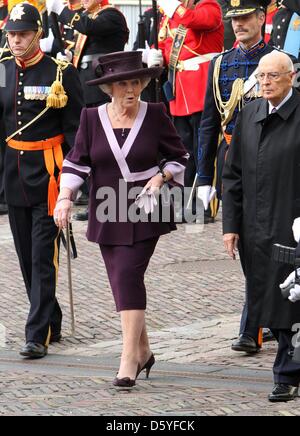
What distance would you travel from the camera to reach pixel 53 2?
1377cm

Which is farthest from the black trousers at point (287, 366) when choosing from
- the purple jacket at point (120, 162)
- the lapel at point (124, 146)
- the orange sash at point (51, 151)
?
the orange sash at point (51, 151)

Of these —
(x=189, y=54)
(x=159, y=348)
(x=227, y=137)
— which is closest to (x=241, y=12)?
(x=227, y=137)

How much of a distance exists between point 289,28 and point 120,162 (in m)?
3.77

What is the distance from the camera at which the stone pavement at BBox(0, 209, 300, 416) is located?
840 centimetres

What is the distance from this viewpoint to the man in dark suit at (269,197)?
843cm

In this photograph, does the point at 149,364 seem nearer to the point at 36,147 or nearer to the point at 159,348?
the point at 159,348

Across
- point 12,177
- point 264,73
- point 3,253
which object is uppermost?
point 264,73

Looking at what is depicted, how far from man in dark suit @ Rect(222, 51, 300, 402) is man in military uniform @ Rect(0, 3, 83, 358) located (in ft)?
5.60

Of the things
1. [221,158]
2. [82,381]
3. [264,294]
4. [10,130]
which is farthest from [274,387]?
[10,130]

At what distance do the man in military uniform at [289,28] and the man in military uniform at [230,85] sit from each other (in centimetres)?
201

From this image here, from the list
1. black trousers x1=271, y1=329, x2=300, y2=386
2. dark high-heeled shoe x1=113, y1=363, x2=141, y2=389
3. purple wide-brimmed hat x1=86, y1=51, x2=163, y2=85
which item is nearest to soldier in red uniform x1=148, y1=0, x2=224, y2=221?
purple wide-brimmed hat x1=86, y1=51, x2=163, y2=85

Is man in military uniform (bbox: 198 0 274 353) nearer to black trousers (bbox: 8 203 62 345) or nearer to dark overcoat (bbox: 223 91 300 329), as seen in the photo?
black trousers (bbox: 8 203 62 345)
